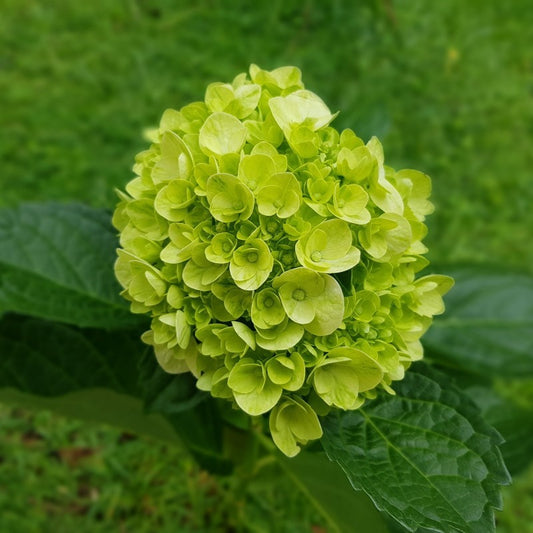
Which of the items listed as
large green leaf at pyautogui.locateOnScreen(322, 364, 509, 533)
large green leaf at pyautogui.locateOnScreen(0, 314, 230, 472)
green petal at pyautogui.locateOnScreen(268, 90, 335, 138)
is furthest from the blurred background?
green petal at pyautogui.locateOnScreen(268, 90, 335, 138)

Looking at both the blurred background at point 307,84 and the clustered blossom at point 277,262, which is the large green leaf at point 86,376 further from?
the blurred background at point 307,84

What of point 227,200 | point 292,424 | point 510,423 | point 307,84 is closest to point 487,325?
point 510,423

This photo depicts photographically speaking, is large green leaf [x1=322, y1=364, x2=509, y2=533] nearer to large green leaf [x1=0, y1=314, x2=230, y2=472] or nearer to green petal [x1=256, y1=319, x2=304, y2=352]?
green petal [x1=256, y1=319, x2=304, y2=352]

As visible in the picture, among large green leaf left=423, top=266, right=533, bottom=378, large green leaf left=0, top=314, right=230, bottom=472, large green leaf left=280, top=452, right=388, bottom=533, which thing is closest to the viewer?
large green leaf left=280, top=452, right=388, bottom=533

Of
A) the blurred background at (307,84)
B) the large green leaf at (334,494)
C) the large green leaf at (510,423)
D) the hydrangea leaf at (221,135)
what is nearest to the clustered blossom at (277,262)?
the hydrangea leaf at (221,135)

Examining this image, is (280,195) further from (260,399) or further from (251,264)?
(260,399)

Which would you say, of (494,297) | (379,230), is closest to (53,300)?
(379,230)
